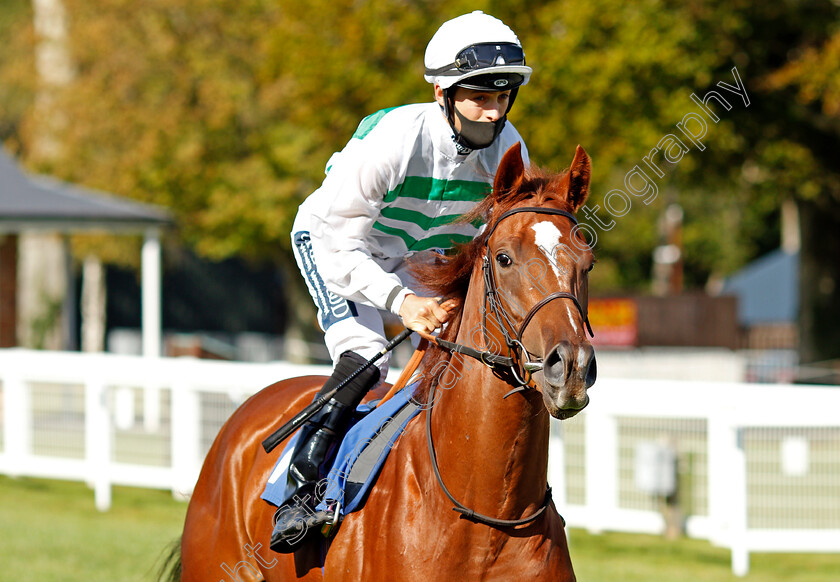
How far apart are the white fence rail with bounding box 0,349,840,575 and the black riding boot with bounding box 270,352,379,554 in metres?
3.77

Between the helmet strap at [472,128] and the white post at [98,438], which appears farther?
the white post at [98,438]

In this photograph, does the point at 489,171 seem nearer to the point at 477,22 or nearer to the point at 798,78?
the point at 477,22

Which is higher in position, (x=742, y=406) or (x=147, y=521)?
(x=742, y=406)

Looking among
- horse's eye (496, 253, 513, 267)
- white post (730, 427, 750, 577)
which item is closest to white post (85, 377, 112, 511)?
white post (730, 427, 750, 577)

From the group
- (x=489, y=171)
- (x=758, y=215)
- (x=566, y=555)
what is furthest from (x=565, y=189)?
(x=758, y=215)

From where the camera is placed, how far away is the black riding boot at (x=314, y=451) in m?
3.29

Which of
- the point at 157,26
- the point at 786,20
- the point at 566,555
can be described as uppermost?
the point at 157,26

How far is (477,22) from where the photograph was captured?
10.6ft

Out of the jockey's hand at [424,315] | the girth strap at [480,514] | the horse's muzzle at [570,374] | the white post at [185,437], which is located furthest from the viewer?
the white post at [185,437]

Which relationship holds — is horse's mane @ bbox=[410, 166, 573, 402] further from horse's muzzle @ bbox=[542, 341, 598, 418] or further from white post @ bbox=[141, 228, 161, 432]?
white post @ bbox=[141, 228, 161, 432]

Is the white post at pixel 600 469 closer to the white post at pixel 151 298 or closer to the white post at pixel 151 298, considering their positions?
the white post at pixel 151 298

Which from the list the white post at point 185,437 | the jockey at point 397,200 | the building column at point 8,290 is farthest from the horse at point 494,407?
the building column at point 8,290

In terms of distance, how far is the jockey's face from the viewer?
321 centimetres

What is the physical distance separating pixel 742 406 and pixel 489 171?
3862 mm
